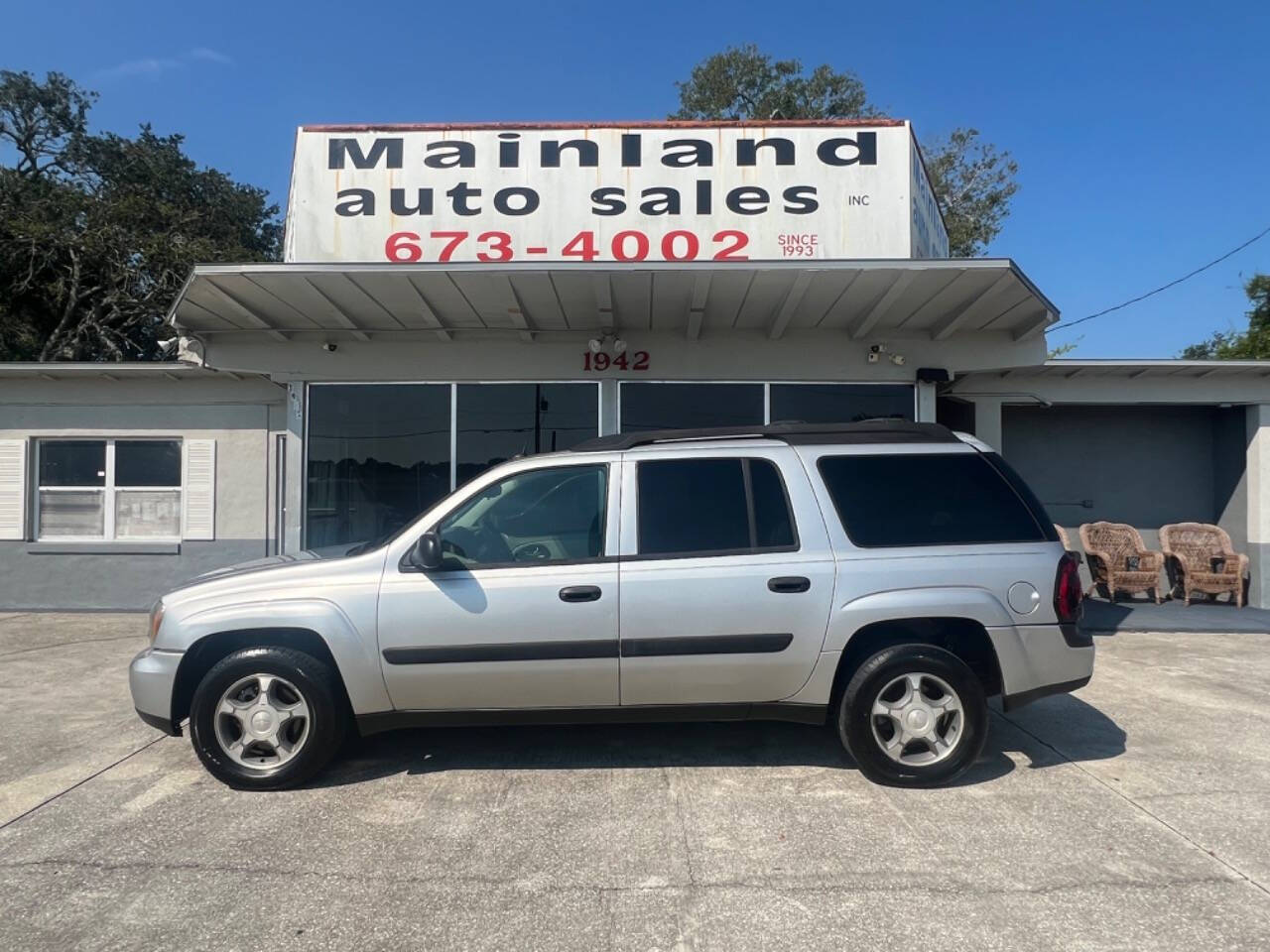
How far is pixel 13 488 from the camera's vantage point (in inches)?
416

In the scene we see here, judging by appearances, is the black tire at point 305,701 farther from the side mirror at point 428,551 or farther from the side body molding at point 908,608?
the side body molding at point 908,608

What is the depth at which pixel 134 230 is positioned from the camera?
2383 centimetres

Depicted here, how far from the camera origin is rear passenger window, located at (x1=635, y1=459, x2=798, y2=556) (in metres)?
4.63

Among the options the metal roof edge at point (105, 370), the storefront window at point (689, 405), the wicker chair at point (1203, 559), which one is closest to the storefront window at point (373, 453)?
the metal roof edge at point (105, 370)

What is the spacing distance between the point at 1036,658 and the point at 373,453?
7.26m

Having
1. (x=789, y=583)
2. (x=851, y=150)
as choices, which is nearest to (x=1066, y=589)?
(x=789, y=583)

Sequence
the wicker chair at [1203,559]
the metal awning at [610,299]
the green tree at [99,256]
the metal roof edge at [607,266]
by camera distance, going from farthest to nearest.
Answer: the green tree at [99,256] → the wicker chair at [1203,559] → the metal awning at [610,299] → the metal roof edge at [607,266]

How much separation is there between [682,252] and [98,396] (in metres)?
7.38

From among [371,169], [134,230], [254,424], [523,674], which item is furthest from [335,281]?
[134,230]

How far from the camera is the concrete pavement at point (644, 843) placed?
3.22 meters

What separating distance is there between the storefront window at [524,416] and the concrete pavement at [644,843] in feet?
14.5

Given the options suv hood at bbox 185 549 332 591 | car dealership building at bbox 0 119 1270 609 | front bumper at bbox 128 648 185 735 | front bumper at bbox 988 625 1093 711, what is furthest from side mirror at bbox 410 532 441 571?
car dealership building at bbox 0 119 1270 609

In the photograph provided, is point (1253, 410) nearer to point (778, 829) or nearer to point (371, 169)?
point (778, 829)

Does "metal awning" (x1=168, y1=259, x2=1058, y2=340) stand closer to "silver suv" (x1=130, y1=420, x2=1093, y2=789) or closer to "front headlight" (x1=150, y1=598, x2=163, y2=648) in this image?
"silver suv" (x1=130, y1=420, x2=1093, y2=789)
